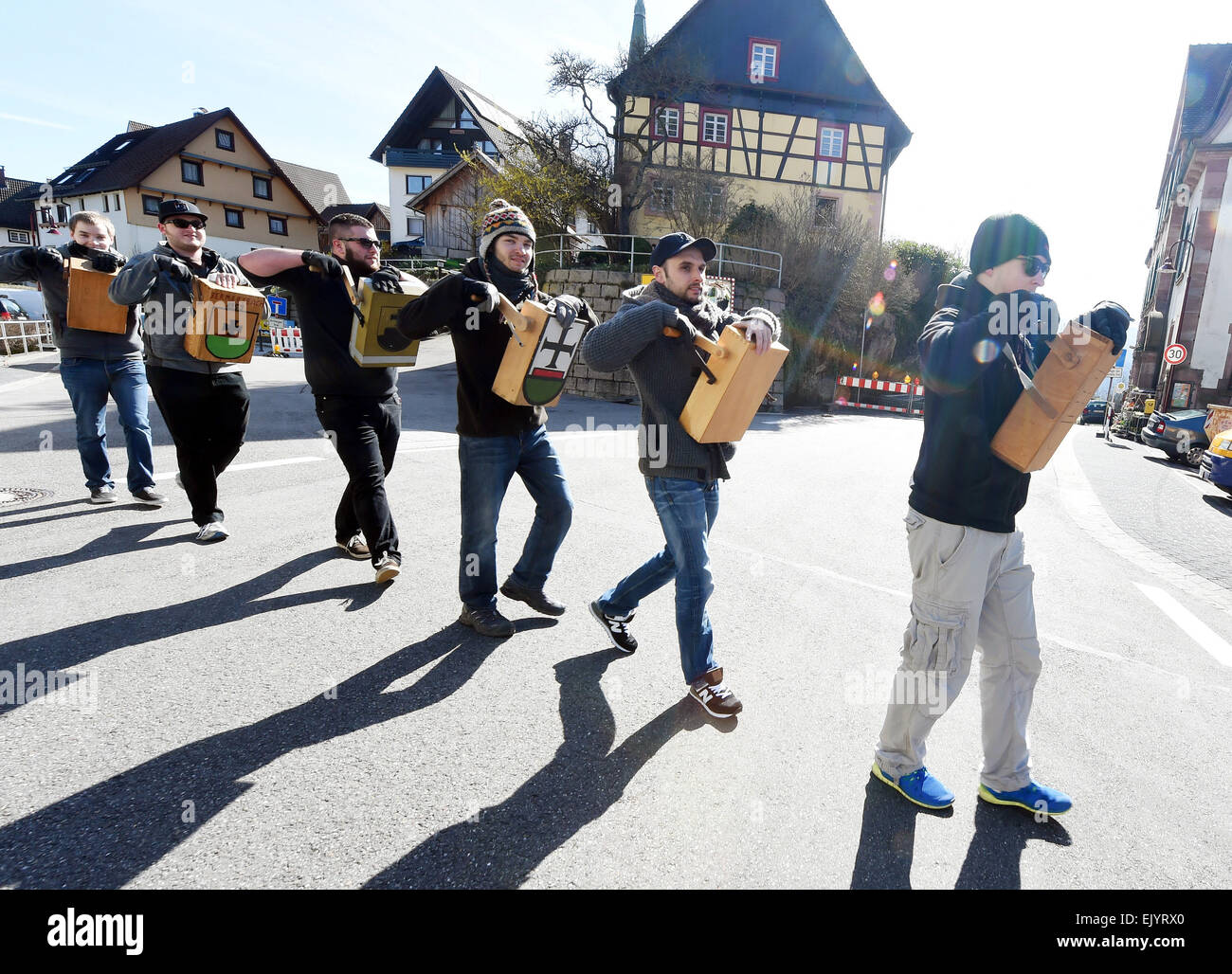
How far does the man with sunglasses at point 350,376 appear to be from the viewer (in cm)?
412

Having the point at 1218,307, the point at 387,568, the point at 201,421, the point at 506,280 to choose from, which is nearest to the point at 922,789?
the point at 506,280

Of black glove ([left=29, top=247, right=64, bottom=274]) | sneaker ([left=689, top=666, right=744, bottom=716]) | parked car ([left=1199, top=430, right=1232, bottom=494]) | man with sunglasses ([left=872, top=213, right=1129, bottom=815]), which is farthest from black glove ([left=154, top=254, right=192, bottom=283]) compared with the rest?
parked car ([left=1199, top=430, right=1232, bottom=494])

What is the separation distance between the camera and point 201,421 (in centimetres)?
477

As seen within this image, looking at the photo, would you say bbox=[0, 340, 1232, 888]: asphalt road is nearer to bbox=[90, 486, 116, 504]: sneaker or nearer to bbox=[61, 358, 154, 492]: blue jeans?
bbox=[90, 486, 116, 504]: sneaker

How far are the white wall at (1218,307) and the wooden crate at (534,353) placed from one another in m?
31.7

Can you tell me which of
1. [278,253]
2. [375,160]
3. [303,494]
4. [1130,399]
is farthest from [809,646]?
[375,160]

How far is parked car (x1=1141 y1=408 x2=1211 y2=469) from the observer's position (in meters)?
14.6

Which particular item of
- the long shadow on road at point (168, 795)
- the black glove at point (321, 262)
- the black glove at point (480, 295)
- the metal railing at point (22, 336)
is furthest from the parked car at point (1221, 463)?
the metal railing at point (22, 336)

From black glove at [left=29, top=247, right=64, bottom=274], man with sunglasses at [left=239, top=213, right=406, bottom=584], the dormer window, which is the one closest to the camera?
man with sunglasses at [left=239, top=213, right=406, bottom=584]

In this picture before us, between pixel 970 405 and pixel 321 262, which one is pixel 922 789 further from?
pixel 321 262

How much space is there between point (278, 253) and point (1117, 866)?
452 centimetres

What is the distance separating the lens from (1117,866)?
2316 millimetres

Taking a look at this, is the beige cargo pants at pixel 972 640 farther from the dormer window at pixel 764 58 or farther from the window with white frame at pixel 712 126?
the dormer window at pixel 764 58

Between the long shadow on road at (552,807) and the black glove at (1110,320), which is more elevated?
the black glove at (1110,320)
